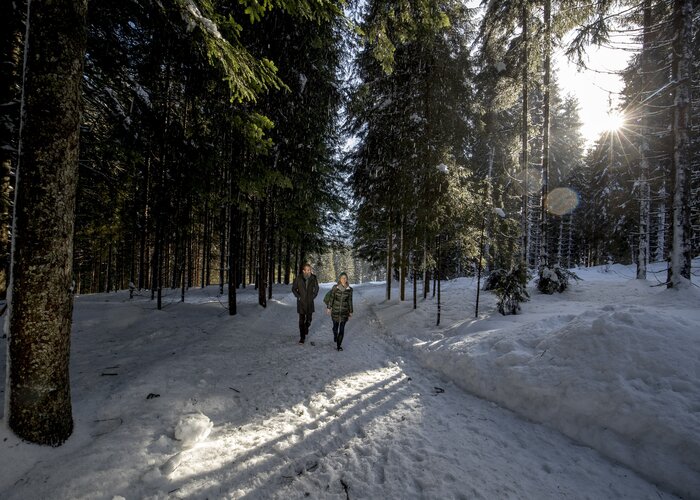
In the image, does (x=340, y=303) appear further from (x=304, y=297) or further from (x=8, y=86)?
(x=8, y=86)

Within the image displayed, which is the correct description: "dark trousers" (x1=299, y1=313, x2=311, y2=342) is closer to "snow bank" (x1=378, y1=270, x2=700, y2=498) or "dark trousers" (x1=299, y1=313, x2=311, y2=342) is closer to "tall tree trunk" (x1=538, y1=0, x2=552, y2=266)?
"snow bank" (x1=378, y1=270, x2=700, y2=498)

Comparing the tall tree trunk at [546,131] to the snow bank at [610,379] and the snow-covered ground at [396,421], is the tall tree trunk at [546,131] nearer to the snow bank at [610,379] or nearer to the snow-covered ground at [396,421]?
the snow bank at [610,379]

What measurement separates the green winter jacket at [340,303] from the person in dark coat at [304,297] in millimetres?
763

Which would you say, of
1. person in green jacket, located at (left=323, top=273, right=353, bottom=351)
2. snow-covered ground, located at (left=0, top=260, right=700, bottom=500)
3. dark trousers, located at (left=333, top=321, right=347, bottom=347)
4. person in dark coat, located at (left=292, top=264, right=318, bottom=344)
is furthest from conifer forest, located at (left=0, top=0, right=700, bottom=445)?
dark trousers, located at (left=333, top=321, right=347, bottom=347)

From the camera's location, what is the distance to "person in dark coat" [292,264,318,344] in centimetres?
863

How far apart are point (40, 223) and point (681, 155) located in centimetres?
1467

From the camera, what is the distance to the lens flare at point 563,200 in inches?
1169

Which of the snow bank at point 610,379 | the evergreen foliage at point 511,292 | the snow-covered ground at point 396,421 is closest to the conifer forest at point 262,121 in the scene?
the evergreen foliage at point 511,292

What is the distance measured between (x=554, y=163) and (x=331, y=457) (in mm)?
33108

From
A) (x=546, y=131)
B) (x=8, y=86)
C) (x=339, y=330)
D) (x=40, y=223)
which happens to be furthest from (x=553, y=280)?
(x=8, y=86)

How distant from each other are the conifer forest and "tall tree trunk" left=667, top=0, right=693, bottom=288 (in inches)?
1.6

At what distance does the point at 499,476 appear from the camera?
3.21 m

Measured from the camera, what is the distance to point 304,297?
8727 mm

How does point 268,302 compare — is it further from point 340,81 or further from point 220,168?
point 340,81
